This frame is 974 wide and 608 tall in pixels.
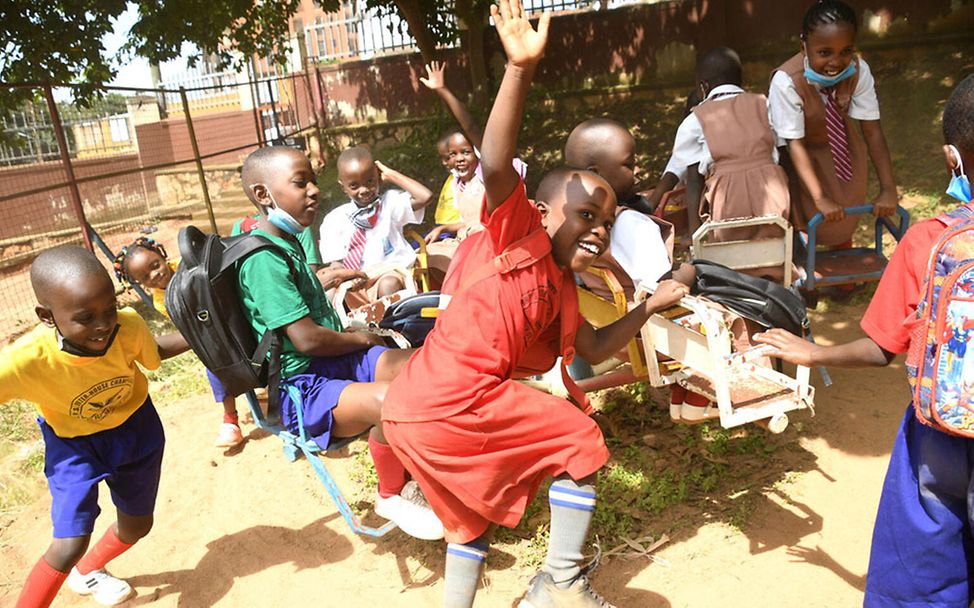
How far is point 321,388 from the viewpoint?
9.89ft

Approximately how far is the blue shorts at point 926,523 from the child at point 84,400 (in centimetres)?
268

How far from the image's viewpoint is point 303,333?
291 cm

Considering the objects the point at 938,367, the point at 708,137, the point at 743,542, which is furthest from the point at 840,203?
the point at 938,367

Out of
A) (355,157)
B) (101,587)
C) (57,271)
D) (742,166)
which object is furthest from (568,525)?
(355,157)

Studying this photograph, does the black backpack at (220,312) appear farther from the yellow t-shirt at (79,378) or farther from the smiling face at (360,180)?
the smiling face at (360,180)

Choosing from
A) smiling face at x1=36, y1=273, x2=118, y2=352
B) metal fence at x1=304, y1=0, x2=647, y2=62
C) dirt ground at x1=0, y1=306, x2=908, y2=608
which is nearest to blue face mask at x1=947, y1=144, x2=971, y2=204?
dirt ground at x1=0, y1=306, x2=908, y2=608

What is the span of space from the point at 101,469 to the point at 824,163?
4.03 m

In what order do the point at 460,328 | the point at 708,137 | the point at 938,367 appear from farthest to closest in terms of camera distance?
the point at 708,137 → the point at 460,328 → the point at 938,367

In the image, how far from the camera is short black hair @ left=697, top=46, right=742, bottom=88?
189 inches

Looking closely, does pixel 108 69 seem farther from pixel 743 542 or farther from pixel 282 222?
pixel 743 542

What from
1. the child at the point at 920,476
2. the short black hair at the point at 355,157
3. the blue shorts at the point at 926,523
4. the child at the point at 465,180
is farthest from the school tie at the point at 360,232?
the blue shorts at the point at 926,523

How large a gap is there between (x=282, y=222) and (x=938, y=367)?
2.42 metres

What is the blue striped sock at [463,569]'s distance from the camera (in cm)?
240

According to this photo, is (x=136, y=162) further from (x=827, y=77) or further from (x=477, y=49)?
(x=827, y=77)
